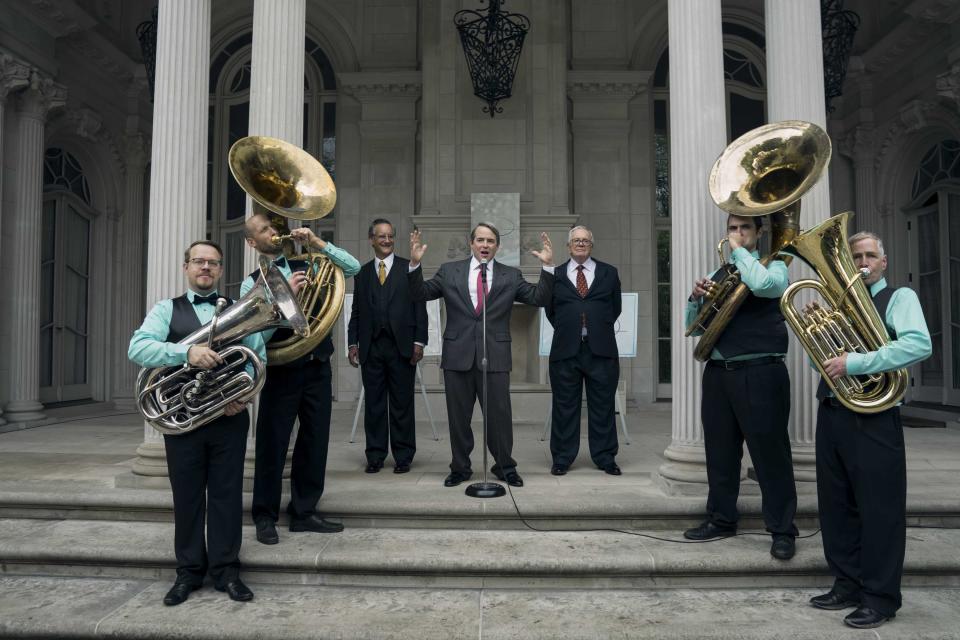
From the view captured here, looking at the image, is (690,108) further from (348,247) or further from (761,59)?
(761,59)

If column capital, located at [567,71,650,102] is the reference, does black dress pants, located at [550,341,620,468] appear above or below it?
below

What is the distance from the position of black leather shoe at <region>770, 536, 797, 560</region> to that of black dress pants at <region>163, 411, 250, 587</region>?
289 cm

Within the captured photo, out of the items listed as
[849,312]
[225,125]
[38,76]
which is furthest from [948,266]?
[38,76]

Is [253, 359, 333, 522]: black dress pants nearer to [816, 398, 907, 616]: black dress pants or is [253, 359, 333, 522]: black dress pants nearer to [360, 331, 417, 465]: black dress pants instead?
[360, 331, 417, 465]: black dress pants

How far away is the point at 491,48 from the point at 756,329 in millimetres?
7003

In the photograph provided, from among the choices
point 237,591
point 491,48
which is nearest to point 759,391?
point 237,591

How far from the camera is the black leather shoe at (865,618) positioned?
295 cm

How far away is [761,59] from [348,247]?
7818 millimetres

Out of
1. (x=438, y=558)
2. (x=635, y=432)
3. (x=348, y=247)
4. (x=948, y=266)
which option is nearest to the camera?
(x=438, y=558)

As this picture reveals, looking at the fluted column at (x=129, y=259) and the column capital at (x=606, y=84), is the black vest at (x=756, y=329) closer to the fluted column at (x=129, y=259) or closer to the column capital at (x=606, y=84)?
the column capital at (x=606, y=84)

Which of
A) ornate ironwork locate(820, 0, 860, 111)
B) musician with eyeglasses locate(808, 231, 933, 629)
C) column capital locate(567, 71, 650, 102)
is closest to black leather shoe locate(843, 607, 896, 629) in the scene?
musician with eyeglasses locate(808, 231, 933, 629)

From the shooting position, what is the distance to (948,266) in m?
9.66

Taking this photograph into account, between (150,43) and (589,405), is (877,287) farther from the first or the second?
(150,43)

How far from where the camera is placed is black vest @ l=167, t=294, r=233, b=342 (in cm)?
330
